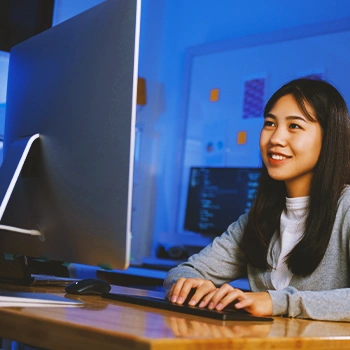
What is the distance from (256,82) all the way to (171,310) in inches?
126

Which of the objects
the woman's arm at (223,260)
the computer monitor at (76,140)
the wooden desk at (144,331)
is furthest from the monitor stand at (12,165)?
the woman's arm at (223,260)

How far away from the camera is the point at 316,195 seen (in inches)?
69.8

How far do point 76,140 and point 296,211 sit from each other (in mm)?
827

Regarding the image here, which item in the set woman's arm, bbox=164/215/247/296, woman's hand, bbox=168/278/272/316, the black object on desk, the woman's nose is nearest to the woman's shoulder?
the woman's nose

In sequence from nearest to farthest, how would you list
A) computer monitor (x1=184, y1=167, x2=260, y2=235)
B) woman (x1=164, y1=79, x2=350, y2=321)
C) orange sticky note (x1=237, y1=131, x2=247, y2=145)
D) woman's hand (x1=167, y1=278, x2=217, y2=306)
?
woman's hand (x1=167, y1=278, x2=217, y2=306), woman (x1=164, y1=79, x2=350, y2=321), computer monitor (x1=184, y1=167, x2=260, y2=235), orange sticky note (x1=237, y1=131, x2=247, y2=145)

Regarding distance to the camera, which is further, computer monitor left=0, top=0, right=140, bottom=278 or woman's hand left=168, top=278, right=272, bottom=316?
woman's hand left=168, top=278, right=272, bottom=316

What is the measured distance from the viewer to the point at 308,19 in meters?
4.13

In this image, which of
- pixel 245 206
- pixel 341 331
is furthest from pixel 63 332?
pixel 245 206

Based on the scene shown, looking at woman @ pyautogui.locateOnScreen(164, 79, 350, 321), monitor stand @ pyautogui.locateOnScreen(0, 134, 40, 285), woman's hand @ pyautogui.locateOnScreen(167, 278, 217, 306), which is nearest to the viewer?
monitor stand @ pyautogui.locateOnScreen(0, 134, 40, 285)

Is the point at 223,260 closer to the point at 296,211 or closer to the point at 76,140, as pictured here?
the point at 296,211

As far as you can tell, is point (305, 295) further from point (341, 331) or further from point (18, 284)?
point (18, 284)

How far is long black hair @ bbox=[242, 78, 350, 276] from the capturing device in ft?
5.55

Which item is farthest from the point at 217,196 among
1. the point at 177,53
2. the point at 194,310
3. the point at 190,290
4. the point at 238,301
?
the point at 194,310

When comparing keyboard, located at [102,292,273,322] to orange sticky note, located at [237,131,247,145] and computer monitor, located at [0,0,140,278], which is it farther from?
orange sticky note, located at [237,131,247,145]
